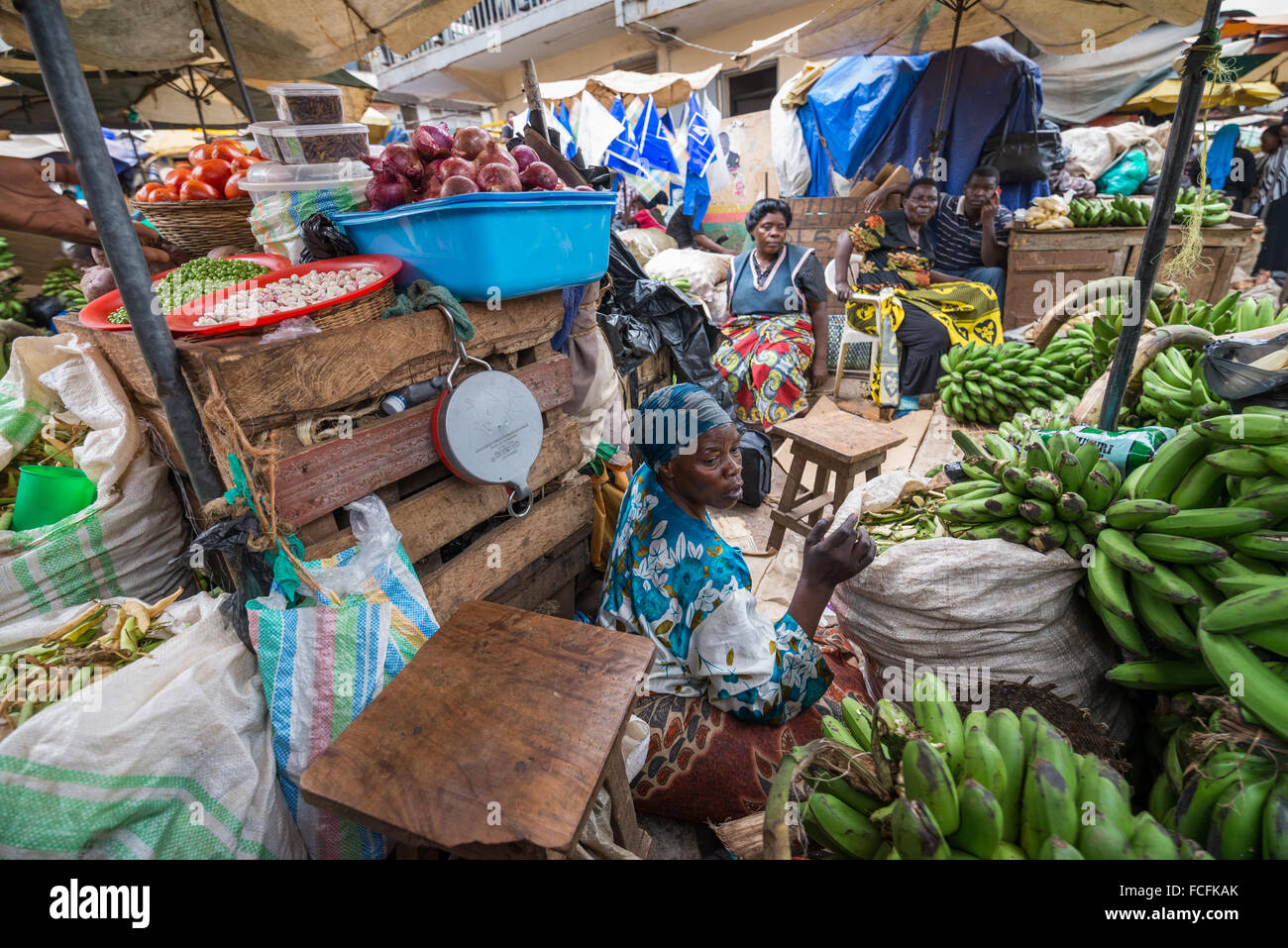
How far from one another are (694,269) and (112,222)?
5.65 metres

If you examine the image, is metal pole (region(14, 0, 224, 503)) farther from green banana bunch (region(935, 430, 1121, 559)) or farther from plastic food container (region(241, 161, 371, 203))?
green banana bunch (region(935, 430, 1121, 559))

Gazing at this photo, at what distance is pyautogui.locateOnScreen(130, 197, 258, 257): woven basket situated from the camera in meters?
1.97

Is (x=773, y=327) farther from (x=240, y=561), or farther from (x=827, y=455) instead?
(x=240, y=561)

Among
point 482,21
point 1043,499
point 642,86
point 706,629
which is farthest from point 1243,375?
point 482,21

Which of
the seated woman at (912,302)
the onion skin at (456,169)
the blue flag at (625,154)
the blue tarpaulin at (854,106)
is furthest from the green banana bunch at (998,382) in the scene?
the blue flag at (625,154)

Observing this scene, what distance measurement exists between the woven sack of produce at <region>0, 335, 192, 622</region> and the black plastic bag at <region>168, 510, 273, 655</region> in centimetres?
49

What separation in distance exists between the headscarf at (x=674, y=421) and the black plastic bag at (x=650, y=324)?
1630 mm

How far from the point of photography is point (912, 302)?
17.7ft

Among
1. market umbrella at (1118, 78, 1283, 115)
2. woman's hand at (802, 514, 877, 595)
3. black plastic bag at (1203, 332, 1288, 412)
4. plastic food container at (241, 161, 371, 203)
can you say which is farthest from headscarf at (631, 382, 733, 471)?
market umbrella at (1118, 78, 1283, 115)

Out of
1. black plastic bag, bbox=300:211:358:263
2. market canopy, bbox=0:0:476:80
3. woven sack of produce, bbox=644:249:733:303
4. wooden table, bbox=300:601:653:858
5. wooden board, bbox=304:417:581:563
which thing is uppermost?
market canopy, bbox=0:0:476:80

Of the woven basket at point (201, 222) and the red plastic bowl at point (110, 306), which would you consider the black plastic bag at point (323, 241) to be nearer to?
the red plastic bowl at point (110, 306)

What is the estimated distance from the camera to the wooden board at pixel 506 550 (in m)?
1.89

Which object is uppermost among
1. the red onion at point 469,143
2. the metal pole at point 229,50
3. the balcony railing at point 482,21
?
the balcony railing at point 482,21

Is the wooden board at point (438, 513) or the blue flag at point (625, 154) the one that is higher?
the blue flag at point (625, 154)
